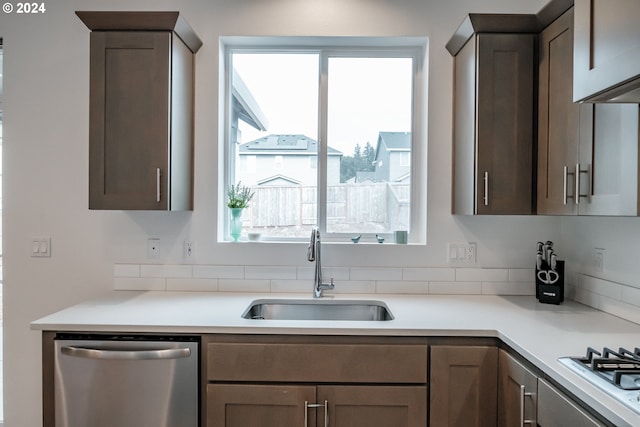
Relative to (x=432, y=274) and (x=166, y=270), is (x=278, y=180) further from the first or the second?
(x=432, y=274)

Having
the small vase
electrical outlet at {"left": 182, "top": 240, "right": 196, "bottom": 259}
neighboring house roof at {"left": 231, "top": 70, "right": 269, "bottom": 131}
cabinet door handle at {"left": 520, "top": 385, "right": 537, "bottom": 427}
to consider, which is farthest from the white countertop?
neighboring house roof at {"left": 231, "top": 70, "right": 269, "bottom": 131}

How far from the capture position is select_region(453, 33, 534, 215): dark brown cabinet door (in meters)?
2.02

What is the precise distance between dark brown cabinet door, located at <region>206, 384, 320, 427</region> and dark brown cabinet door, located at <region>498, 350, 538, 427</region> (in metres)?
0.72

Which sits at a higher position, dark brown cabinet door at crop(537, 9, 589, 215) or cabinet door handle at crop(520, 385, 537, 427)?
dark brown cabinet door at crop(537, 9, 589, 215)

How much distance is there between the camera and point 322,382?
1.74 metres

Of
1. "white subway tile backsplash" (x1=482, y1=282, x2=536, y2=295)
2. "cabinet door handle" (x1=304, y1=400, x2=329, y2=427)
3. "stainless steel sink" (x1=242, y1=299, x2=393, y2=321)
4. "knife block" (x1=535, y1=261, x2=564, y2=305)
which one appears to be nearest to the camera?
"cabinet door handle" (x1=304, y1=400, x2=329, y2=427)

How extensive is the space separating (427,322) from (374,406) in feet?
1.30

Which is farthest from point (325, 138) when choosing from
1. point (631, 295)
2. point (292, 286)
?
point (631, 295)

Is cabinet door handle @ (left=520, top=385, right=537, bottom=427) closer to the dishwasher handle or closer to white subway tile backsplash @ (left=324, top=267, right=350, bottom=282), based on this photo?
white subway tile backsplash @ (left=324, top=267, right=350, bottom=282)

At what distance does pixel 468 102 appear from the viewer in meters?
2.15

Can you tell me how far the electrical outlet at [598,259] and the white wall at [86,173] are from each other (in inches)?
13.2

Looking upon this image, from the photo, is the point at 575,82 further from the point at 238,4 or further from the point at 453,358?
the point at 238,4

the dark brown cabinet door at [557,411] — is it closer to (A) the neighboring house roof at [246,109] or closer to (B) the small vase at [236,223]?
(B) the small vase at [236,223]

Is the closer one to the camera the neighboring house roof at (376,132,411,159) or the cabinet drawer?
the cabinet drawer
